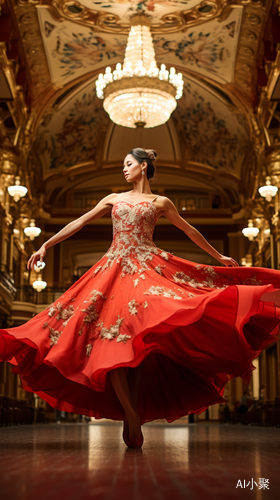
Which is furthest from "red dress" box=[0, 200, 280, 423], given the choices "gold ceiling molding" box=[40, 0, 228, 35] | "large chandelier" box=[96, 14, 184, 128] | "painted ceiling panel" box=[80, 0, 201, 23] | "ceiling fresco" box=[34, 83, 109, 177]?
"ceiling fresco" box=[34, 83, 109, 177]

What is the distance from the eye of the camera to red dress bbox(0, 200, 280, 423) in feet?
10.8

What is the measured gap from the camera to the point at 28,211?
20.1m

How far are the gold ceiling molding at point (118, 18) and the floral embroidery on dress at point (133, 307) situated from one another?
467 inches

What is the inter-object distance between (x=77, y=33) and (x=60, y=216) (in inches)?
358

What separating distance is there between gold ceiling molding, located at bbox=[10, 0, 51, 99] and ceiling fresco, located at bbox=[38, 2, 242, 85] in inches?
6.5

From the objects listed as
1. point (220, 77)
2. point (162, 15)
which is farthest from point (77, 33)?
point (220, 77)

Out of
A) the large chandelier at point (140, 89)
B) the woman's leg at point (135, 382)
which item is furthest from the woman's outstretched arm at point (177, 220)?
the large chandelier at point (140, 89)

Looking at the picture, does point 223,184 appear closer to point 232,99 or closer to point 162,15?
point 232,99

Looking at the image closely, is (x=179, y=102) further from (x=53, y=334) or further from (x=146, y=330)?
(x=146, y=330)

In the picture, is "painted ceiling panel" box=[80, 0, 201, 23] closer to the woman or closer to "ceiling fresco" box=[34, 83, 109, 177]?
"ceiling fresco" box=[34, 83, 109, 177]

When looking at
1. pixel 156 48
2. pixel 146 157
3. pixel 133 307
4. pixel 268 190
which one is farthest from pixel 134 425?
pixel 156 48

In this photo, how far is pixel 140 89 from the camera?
1281 cm

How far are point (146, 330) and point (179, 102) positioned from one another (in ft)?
58.4

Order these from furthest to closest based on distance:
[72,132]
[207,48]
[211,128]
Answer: [72,132], [211,128], [207,48]
